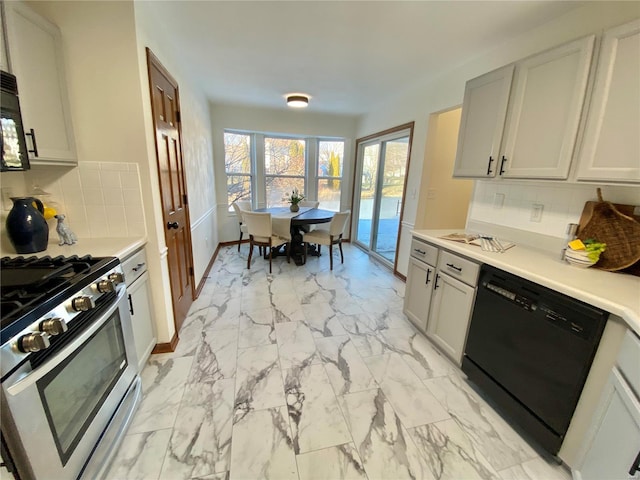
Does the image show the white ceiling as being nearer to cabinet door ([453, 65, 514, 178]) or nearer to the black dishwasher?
cabinet door ([453, 65, 514, 178])

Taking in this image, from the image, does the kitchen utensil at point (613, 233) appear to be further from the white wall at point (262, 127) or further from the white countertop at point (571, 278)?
the white wall at point (262, 127)

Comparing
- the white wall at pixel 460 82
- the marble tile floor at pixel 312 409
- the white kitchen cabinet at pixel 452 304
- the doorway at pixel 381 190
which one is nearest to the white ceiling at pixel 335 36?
the white wall at pixel 460 82

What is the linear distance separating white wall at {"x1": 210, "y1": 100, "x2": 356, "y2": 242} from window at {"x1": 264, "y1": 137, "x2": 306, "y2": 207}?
34 centimetres

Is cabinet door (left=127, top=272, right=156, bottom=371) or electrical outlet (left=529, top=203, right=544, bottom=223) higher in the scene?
electrical outlet (left=529, top=203, right=544, bottom=223)

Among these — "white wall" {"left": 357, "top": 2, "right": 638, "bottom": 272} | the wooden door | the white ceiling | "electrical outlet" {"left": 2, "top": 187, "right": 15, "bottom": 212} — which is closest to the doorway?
"white wall" {"left": 357, "top": 2, "right": 638, "bottom": 272}

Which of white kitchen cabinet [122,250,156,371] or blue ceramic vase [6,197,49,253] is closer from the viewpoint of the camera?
blue ceramic vase [6,197,49,253]

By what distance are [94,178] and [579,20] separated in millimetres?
3188

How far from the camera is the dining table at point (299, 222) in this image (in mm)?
3736

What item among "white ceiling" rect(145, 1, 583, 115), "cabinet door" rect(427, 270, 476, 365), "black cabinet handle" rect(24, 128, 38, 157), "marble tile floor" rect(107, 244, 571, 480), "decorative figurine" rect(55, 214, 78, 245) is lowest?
"marble tile floor" rect(107, 244, 571, 480)

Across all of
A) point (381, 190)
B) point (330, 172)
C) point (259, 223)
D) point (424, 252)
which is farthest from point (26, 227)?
point (330, 172)

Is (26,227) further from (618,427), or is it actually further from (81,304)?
(618,427)

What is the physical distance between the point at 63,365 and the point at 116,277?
1.48 feet

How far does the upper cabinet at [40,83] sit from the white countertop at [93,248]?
479 millimetres

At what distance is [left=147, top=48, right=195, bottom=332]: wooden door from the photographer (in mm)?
1858
